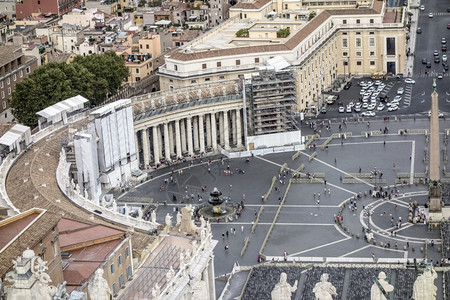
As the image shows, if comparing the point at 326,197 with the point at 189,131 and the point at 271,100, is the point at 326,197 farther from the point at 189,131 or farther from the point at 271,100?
the point at 189,131

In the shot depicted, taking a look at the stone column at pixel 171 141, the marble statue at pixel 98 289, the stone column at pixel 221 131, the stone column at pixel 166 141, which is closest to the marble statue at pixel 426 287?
the marble statue at pixel 98 289

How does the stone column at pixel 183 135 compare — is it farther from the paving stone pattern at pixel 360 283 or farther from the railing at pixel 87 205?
the paving stone pattern at pixel 360 283

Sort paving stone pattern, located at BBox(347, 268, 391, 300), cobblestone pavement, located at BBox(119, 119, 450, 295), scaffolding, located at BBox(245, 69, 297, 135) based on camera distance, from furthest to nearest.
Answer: scaffolding, located at BBox(245, 69, 297, 135), cobblestone pavement, located at BBox(119, 119, 450, 295), paving stone pattern, located at BBox(347, 268, 391, 300)

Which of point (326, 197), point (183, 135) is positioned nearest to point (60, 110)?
point (183, 135)

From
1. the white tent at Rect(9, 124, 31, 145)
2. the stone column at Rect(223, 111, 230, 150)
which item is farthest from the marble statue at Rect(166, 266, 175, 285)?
the stone column at Rect(223, 111, 230, 150)

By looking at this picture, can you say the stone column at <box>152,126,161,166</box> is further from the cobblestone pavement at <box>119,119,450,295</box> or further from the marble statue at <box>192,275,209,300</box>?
the marble statue at <box>192,275,209,300</box>

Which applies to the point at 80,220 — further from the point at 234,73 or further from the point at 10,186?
the point at 234,73

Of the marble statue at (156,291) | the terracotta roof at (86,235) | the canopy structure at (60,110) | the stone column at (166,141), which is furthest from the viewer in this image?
the stone column at (166,141)
